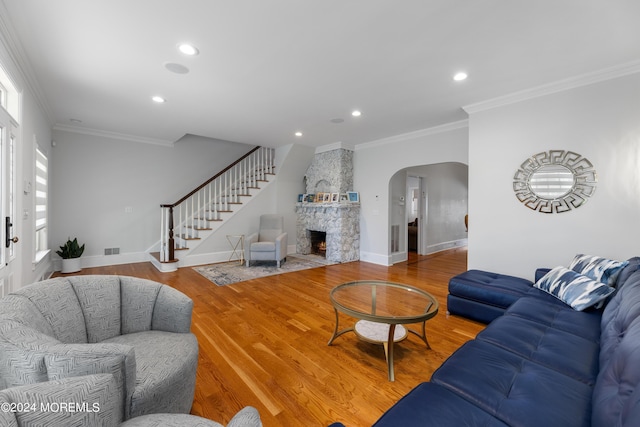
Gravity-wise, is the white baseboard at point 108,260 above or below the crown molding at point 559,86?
below

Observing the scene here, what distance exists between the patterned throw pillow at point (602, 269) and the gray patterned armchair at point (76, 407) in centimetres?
293

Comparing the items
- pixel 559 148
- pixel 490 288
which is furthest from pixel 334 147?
pixel 490 288

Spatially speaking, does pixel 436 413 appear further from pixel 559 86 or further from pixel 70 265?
pixel 70 265

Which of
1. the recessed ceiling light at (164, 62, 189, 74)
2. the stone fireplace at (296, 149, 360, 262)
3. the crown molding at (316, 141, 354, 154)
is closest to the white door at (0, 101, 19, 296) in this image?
the recessed ceiling light at (164, 62, 189, 74)

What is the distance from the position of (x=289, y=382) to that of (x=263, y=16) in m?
2.73

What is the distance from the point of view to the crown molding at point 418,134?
180 inches

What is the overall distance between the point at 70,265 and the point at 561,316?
678cm

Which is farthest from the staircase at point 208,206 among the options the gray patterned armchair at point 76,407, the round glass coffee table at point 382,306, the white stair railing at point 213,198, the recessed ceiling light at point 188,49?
the gray patterned armchair at point 76,407

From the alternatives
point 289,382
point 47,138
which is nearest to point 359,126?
point 289,382

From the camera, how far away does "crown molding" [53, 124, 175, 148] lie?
199 inches

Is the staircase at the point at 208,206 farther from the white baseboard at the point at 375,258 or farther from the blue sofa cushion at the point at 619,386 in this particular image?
the blue sofa cushion at the point at 619,386

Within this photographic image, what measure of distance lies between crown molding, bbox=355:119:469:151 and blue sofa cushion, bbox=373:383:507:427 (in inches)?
172

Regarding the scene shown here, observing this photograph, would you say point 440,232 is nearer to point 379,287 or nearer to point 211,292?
point 379,287

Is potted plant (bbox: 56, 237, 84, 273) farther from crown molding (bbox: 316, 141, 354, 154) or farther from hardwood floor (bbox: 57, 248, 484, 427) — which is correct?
crown molding (bbox: 316, 141, 354, 154)
